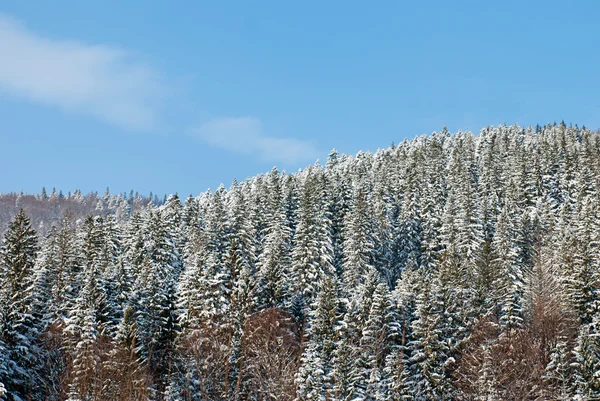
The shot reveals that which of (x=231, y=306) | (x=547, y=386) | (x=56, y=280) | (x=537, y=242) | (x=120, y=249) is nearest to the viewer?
(x=547, y=386)

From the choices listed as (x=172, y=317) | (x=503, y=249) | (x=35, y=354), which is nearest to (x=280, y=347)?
(x=172, y=317)

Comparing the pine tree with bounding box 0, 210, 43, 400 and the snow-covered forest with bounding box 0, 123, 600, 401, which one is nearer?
the pine tree with bounding box 0, 210, 43, 400

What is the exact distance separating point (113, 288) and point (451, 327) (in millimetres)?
26883

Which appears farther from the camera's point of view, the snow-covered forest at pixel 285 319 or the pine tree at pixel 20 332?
the snow-covered forest at pixel 285 319

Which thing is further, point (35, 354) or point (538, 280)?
point (538, 280)

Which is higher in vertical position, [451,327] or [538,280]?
[538,280]

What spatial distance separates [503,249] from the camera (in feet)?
210

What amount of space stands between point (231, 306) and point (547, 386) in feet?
79.8

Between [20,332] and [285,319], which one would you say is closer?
[20,332]

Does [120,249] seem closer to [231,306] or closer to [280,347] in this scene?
[231,306]

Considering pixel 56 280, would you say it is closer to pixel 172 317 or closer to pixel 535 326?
pixel 172 317

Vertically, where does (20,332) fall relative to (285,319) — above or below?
below

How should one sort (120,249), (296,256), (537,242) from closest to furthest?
(296,256) < (120,249) < (537,242)

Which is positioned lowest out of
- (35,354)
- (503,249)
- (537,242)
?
(35,354)
